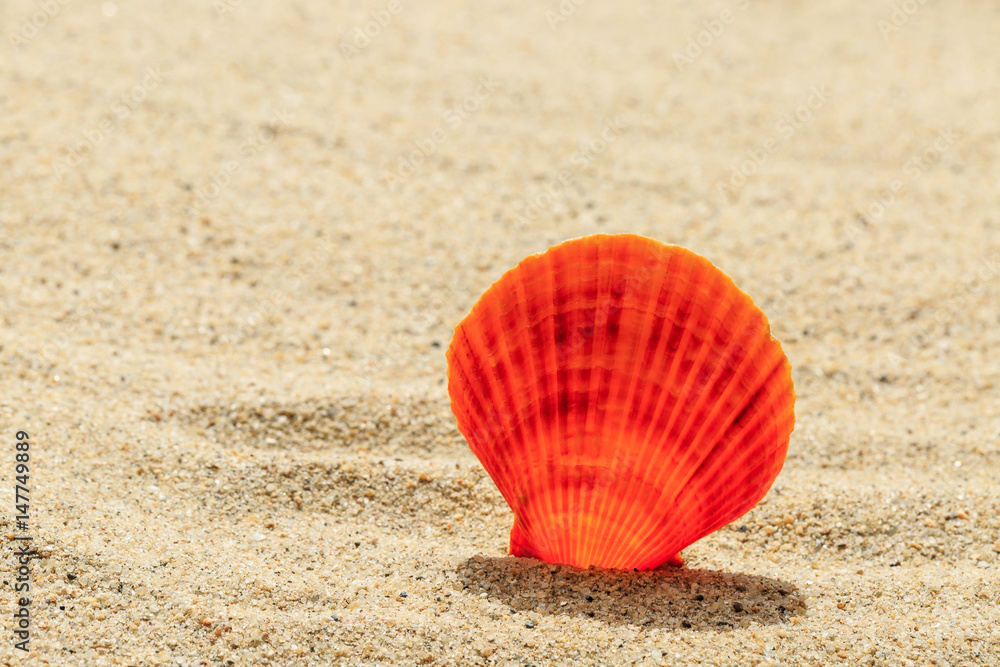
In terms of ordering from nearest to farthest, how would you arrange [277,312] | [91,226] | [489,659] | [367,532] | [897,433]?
[489,659] < [367,532] < [897,433] < [277,312] < [91,226]

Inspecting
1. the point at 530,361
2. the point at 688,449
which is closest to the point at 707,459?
the point at 688,449

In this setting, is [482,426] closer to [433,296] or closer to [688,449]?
[688,449]

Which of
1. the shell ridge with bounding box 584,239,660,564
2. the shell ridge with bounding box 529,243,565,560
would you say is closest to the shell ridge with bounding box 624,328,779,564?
the shell ridge with bounding box 584,239,660,564

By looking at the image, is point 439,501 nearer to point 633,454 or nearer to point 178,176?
point 633,454

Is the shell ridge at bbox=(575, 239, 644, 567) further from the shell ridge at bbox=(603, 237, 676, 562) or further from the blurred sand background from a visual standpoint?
the blurred sand background

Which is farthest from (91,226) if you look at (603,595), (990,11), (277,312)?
(990,11)
